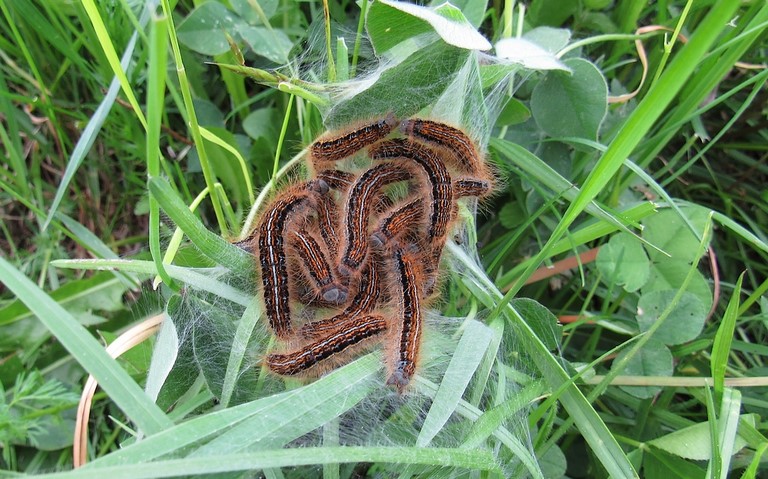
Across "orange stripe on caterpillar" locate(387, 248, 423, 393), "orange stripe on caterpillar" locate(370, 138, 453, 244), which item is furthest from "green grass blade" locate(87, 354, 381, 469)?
"orange stripe on caterpillar" locate(370, 138, 453, 244)

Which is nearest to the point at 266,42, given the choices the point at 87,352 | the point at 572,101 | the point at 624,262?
the point at 572,101

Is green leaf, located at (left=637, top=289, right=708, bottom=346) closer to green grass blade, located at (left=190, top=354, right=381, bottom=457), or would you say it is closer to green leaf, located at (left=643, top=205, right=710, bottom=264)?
green leaf, located at (left=643, top=205, right=710, bottom=264)

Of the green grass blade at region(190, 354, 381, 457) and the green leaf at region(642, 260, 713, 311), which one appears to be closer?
the green grass blade at region(190, 354, 381, 457)

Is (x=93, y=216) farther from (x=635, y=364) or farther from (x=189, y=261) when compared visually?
(x=635, y=364)

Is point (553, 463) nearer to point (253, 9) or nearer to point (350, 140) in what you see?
point (350, 140)

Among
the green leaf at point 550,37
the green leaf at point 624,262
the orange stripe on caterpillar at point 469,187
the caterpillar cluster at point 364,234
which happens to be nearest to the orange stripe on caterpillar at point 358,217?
the caterpillar cluster at point 364,234

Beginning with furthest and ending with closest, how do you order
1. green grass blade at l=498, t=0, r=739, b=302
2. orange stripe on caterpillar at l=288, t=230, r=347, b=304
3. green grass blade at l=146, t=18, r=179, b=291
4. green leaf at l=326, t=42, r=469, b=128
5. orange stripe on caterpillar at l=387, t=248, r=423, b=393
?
orange stripe on caterpillar at l=288, t=230, r=347, b=304 < green leaf at l=326, t=42, r=469, b=128 < orange stripe on caterpillar at l=387, t=248, r=423, b=393 < green grass blade at l=498, t=0, r=739, b=302 < green grass blade at l=146, t=18, r=179, b=291

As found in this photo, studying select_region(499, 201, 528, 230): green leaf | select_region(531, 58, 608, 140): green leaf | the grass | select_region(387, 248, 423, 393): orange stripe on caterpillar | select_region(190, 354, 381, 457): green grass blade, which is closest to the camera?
select_region(190, 354, 381, 457): green grass blade

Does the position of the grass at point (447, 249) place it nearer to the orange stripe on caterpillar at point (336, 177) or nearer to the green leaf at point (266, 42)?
the green leaf at point (266, 42)
